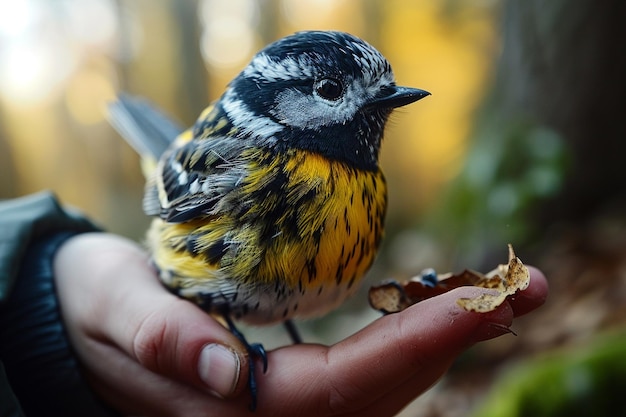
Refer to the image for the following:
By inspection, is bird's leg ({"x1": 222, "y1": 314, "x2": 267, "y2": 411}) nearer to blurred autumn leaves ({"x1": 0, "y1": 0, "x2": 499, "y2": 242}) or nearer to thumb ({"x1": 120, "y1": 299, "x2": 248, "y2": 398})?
thumb ({"x1": 120, "y1": 299, "x2": 248, "y2": 398})

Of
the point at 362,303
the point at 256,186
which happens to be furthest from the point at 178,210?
the point at 362,303

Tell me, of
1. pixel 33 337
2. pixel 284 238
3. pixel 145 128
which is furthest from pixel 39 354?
pixel 145 128

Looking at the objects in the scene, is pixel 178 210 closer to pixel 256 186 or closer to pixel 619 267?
pixel 256 186

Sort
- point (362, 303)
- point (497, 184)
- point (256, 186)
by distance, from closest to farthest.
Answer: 1. point (256, 186)
2. point (497, 184)
3. point (362, 303)

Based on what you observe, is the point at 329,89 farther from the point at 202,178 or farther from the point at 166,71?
the point at 166,71

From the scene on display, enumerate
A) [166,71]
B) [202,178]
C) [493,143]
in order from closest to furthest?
[202,178], [493,143], [166,71]

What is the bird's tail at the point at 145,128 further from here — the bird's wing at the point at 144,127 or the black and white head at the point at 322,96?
the black and white head at the point at 322,96
